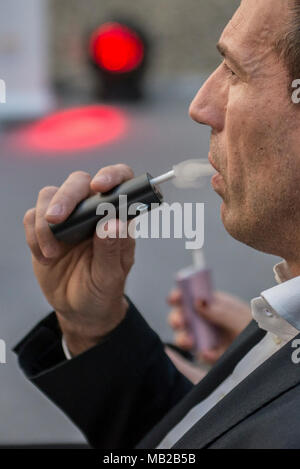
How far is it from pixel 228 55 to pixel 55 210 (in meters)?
0.36

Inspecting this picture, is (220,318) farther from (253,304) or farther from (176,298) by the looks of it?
(253,304)

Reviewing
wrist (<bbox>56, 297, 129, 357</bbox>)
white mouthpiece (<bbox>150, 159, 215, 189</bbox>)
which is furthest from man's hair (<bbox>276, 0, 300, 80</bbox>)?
wrist (<bbox>56, 297, 129, 357</bbox>)

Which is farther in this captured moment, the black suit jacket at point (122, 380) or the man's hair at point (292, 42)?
the black suit jacket at point (122, 380)

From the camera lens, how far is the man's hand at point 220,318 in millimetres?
1779

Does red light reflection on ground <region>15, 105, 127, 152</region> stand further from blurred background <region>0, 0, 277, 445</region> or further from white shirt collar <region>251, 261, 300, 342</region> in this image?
white shirt collar <region>251, 261, 300, 342</region>

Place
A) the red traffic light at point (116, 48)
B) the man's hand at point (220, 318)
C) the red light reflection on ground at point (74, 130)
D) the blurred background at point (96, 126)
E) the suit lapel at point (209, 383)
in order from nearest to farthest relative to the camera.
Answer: the suit lapel at point (209, 383), the man's hand at point (220, 318), the blurred background at point (96, 126), the red light reflection on ground at point (74, 130), the red traffic light at point (116, 48)

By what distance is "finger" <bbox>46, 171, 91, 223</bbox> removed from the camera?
Answer: 125 cm

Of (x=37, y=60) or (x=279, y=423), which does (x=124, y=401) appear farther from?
(x=37, y=60)

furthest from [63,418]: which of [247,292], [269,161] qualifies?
[269,161]

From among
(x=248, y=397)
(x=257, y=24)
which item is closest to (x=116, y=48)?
(x=257, y=24)

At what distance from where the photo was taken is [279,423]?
953 millimetres

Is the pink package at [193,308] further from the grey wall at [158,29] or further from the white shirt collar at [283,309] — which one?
the grey wall at [158,29]

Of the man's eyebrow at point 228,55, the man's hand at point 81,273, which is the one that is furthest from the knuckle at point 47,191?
the man's eyebrow at point 228,55
